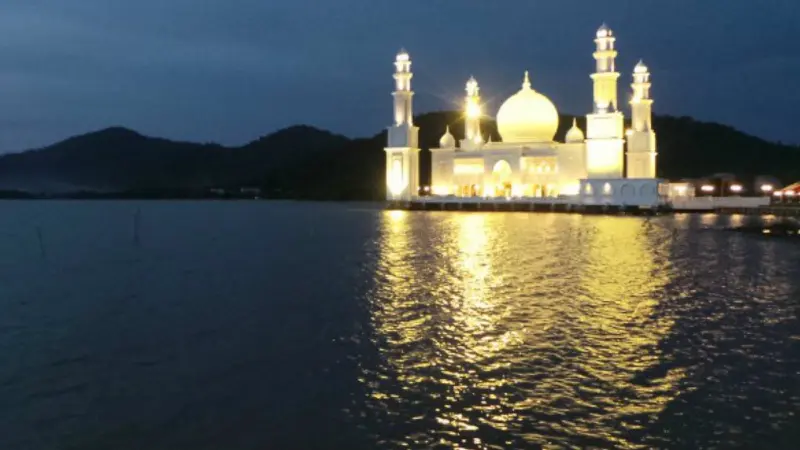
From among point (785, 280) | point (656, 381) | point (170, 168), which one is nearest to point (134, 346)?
point (656, 381)

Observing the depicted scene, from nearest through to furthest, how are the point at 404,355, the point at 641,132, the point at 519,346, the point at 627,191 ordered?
the point at 404,355
the point at 519,346
the point at 627,191
the point at 641,132

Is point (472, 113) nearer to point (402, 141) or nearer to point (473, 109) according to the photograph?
point (473, 109)

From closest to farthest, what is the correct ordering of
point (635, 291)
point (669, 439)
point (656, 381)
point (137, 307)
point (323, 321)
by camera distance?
1. point (669, 439)
2. point (656, 381)
3. point (323, 321)
4. point (137, 307)
5. point (635, 291)

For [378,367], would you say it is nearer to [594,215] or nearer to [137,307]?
[137,307]

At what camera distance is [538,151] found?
71.6 metres

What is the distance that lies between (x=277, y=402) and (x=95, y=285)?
15.4 m

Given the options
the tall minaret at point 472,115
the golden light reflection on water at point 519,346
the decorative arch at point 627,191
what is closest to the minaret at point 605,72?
the decorative arch at point 627,191

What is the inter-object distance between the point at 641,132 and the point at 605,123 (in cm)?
597

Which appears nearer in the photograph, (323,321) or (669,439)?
(669,439)

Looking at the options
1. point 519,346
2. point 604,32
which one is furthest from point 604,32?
point 519,346

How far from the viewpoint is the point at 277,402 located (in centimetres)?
1145

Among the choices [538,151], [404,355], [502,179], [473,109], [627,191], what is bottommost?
[404,355]

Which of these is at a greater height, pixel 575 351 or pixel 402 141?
pixel 402 141

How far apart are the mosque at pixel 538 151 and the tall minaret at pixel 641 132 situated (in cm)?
9
